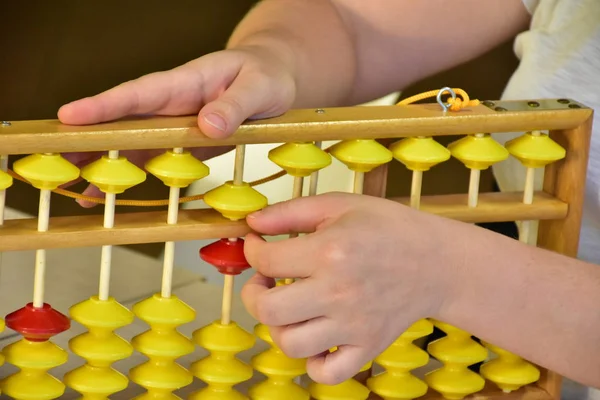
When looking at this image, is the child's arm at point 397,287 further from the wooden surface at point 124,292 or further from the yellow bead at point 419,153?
the wooden surface at point 124,292

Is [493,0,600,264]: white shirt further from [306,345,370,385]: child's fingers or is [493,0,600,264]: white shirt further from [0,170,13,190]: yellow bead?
[0,170,13,190]: yellow bead

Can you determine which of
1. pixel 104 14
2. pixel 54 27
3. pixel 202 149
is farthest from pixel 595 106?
pixel 54 27

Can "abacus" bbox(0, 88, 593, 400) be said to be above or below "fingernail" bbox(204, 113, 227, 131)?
below

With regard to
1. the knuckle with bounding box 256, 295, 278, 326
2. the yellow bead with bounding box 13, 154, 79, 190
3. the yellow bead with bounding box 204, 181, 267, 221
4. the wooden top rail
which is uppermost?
the wooden top rail

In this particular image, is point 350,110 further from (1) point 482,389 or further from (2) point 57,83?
(2) point 57,83

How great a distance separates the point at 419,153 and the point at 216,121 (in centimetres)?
22

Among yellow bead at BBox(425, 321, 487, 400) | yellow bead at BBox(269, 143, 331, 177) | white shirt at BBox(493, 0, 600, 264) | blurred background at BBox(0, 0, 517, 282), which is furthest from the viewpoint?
blurred background at BBox(0, 0, 517, 282)

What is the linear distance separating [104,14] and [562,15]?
1.83 meters

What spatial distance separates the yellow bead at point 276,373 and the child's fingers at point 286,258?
0.11m

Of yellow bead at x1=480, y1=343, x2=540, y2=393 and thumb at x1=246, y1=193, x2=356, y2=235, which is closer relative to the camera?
thumb at x1=246, y1=193, x2=356, y2=235

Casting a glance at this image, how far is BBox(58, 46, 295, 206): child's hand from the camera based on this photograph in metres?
0.79

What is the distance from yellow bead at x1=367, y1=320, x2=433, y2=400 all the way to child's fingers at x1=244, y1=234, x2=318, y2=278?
20 cm

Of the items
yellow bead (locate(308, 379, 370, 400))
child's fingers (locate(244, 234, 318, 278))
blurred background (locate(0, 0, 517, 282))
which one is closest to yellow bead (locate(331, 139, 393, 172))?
child's fingers (locate(244, 234, 318, 278))

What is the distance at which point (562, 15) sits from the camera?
119 centimetres
